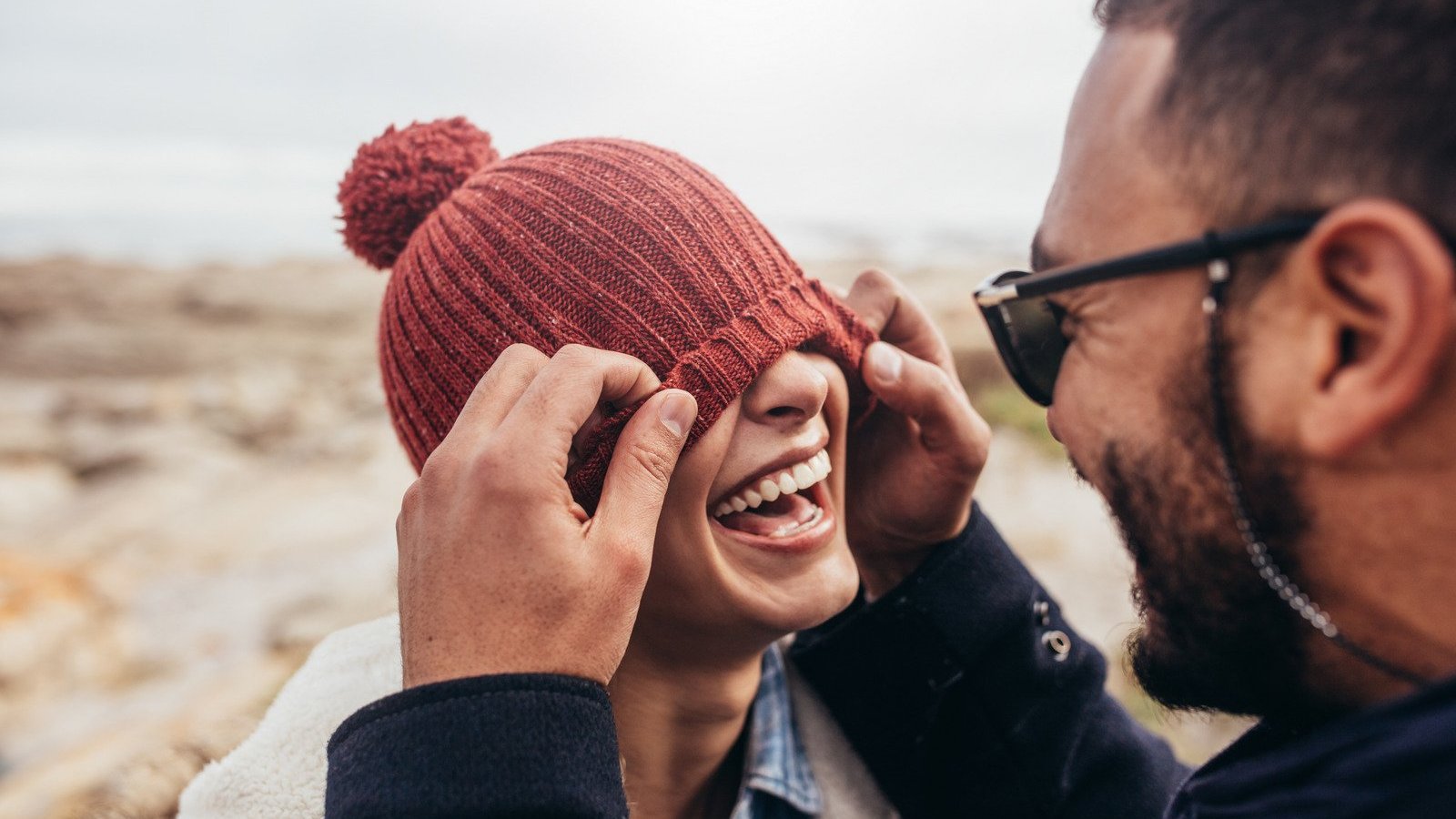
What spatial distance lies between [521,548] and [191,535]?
8.54 metres

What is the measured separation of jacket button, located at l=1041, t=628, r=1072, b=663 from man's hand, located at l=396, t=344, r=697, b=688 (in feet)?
4.33

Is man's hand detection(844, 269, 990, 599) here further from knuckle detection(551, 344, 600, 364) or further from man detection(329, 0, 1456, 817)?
knuckle detection(551, 344, 600, 364)

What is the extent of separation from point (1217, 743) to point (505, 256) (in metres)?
4.60

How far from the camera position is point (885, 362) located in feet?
7.36

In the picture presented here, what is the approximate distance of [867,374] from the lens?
2.26 metres

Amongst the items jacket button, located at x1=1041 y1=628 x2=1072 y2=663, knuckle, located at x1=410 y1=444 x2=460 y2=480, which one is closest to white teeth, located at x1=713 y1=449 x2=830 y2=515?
knuckle, located at x1=410 y1=444 x2=460 y2=480

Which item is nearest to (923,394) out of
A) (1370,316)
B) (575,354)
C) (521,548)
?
(575,354)

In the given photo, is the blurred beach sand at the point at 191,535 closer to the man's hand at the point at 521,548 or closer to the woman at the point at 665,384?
the woman at the point at 665,384

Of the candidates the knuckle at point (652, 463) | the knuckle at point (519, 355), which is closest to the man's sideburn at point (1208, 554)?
the knuckle at point (652, 463)

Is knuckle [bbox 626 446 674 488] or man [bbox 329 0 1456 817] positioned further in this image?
knuckle [bbox 626 446 674 488]

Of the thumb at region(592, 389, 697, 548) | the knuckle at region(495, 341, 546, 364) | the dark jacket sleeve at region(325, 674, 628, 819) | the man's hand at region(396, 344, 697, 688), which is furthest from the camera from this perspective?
the knuckle at region(495, 341, 546, 364)

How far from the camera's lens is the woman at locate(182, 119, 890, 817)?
194 cm

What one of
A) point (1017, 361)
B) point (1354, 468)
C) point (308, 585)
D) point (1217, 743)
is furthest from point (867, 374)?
point (308, 585)

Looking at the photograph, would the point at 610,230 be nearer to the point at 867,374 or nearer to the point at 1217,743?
the point at 867,374
